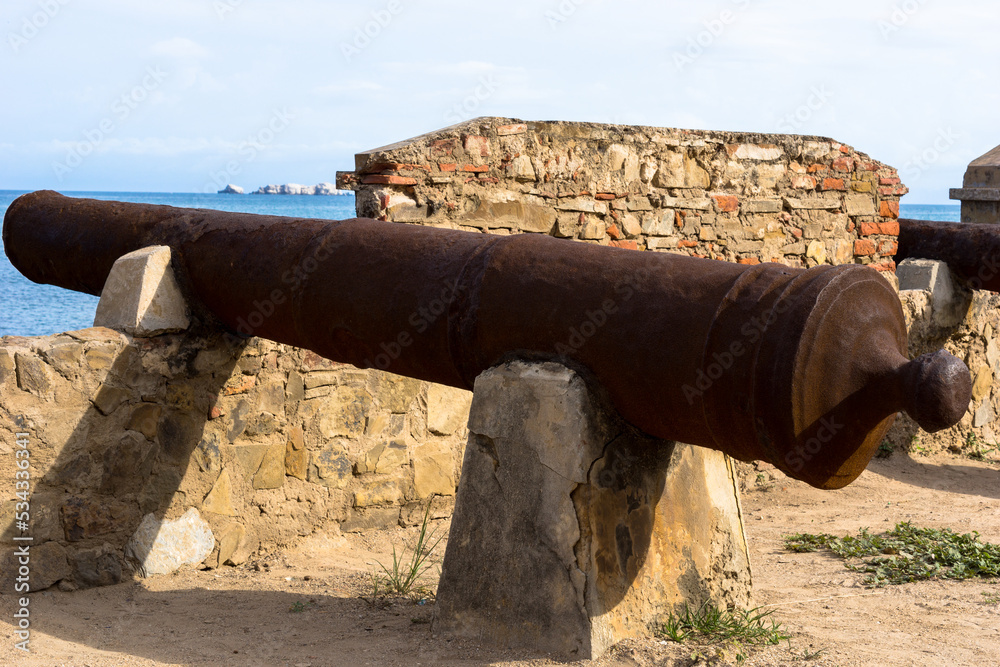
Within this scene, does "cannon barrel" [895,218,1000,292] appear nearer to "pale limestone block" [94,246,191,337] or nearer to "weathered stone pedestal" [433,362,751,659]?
"weathered stone pedestal" [433,362,751,659]

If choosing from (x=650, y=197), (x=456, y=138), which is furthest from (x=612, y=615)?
(x=650, y=197)

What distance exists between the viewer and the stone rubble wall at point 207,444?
3.24 meters

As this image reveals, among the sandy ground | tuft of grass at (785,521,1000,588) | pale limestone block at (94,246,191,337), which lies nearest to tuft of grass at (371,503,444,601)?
the sandy ground

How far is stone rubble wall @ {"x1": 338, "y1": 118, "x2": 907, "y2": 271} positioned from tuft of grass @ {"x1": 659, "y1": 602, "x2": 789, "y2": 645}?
235 cm

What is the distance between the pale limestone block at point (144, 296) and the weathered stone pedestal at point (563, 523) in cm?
160

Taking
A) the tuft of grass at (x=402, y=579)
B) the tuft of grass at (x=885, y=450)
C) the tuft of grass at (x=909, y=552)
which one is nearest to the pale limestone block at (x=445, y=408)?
the tuft of grass at (x=402, y=579)

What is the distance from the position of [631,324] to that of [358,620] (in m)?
1.45

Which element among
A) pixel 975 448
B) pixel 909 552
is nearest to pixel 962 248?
pixel 975 448

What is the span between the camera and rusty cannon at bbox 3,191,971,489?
1958 millimetres

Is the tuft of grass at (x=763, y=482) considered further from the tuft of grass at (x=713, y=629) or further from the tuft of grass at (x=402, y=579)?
the tuft of grass at (x=713, y=629)

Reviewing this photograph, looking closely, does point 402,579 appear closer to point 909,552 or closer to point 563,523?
point 563,523

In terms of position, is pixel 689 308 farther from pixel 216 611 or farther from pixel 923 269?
pixel 923 269

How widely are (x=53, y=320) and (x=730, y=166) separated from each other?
22878mm

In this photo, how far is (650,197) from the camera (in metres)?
5.09
